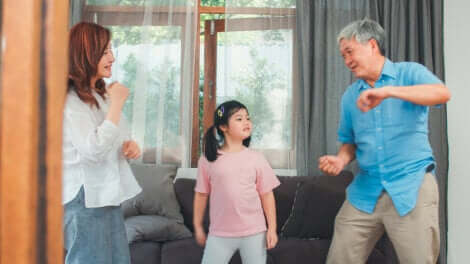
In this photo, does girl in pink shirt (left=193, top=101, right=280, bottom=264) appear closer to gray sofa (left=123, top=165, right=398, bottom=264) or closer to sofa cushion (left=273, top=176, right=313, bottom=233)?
gray sofa (left=123, top=165, right=398, bottom=264)

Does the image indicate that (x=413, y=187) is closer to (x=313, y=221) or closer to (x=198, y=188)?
(x=198, y=188)

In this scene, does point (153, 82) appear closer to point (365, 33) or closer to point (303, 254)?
point (303, 254)

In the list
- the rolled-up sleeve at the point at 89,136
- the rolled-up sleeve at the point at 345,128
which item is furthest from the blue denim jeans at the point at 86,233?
the rolled-up sleeve at the point at 345,128

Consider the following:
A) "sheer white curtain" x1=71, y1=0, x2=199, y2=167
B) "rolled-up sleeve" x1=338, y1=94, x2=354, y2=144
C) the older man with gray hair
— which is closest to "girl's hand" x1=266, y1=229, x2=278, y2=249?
the older man with gray hair

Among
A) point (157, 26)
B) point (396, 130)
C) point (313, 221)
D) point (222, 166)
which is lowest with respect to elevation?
point (313, 221)

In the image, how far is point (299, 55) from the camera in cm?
348

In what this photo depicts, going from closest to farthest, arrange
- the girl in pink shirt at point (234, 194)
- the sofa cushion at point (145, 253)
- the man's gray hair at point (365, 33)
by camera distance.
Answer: the man's gray hair at point (365, 33)
the girl in pink shirt at point (234, 194)
the sofa cushion at point (145, 253)

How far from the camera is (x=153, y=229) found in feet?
8.77

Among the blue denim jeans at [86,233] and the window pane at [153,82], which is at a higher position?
the window pane at [153,82]

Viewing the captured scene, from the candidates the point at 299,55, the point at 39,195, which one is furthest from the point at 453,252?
the point at 39,195

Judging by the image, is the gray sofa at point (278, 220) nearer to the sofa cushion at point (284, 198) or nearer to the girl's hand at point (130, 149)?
the sofa cushion at point (284, 198)

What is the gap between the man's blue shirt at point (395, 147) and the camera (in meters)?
1.67

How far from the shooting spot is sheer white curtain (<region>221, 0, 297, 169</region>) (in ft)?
11.5

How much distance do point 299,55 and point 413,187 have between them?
1989 millimetres
